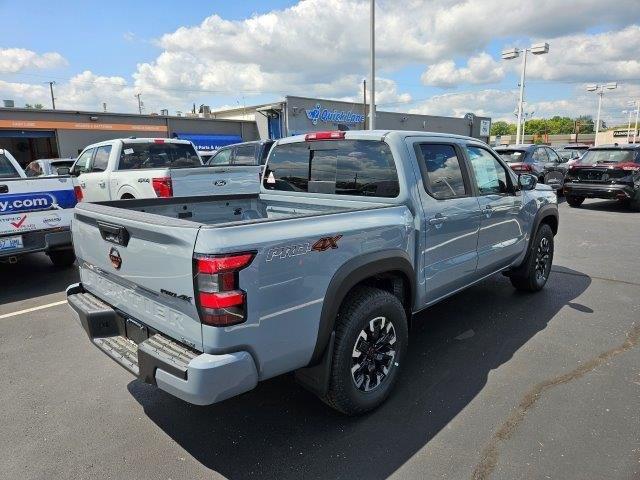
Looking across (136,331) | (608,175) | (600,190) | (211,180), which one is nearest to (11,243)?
(211,180)

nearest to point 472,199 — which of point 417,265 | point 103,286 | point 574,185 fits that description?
point 417,265

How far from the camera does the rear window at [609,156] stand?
1221cm

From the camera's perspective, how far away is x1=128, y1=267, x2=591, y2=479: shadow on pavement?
2662 millimetres

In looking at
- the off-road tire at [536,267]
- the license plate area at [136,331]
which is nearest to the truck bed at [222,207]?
the license plate area at [136,331]

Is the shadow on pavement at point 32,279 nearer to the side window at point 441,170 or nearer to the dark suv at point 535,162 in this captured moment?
the side window at point 441,170

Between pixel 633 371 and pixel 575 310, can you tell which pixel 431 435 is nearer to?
pixel 633 371

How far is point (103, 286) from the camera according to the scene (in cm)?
312

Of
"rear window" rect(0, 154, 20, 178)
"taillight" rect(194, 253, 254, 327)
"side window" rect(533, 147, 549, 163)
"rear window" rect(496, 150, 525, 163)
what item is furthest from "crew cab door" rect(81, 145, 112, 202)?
"side window" rect(533, 147, 549, 163)

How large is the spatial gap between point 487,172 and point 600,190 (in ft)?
31.7

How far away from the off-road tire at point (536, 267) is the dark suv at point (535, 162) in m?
8.40

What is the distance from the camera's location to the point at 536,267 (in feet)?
17.6

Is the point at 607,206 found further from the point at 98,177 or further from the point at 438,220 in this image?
the point at 98,177

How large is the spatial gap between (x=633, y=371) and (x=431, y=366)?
1573mm

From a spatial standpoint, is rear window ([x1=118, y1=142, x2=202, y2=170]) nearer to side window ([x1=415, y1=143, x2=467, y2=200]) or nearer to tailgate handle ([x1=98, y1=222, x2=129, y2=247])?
tailgate handle ([x1=98, y1=222, x2=129, y2=247])
